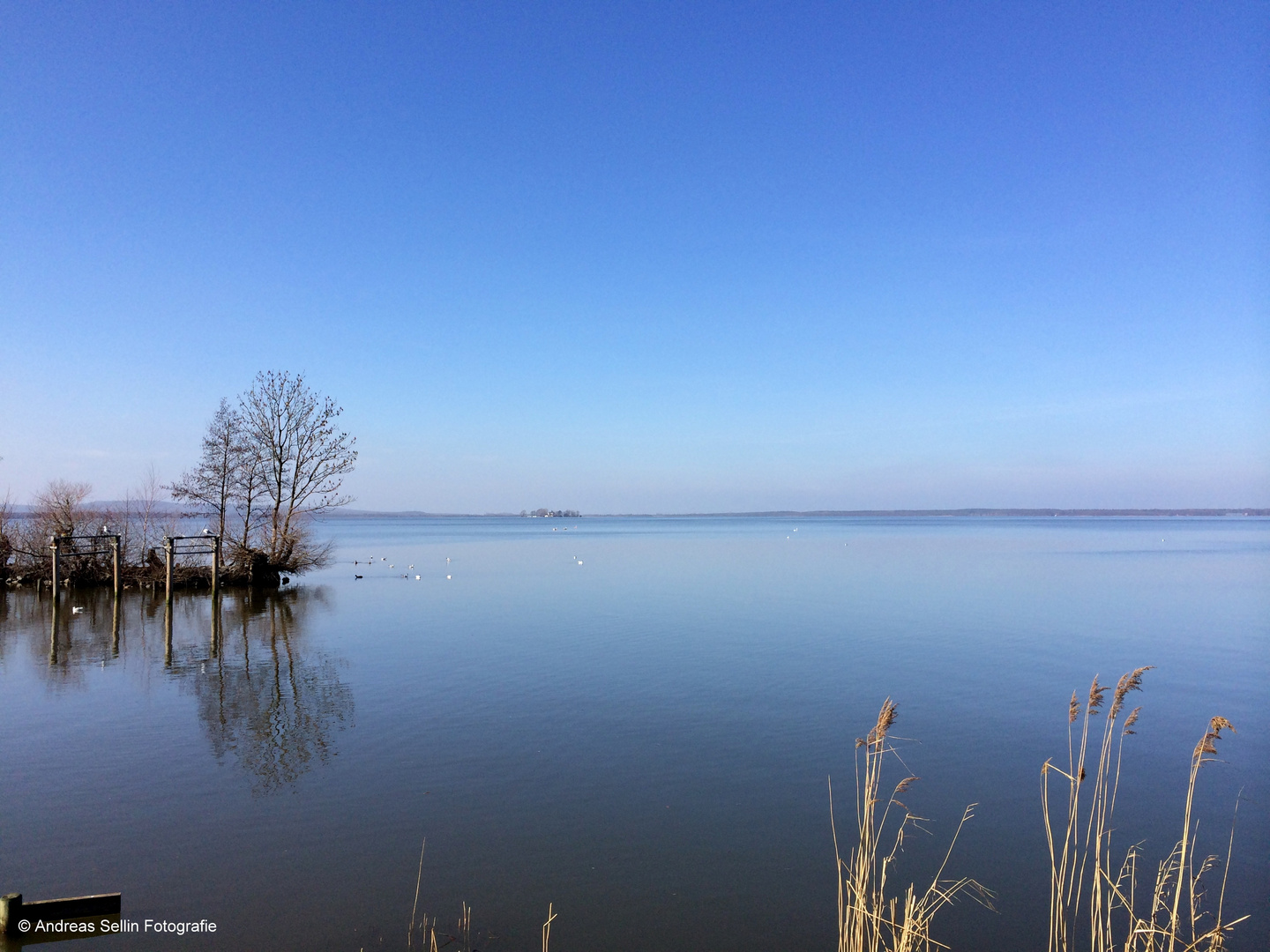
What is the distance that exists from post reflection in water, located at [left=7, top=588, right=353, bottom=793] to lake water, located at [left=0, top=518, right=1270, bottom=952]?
0.09 meters

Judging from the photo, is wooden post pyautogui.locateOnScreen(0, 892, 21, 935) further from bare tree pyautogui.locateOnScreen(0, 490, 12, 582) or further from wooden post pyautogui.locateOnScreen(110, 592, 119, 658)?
bare tree pyautogui.locateOnScreen(0, 490, 12, 582)

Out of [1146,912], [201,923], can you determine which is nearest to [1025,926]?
[1146,912]

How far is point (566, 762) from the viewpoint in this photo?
30.6ft

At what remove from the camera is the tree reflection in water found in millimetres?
9328

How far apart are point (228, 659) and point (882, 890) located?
14.0 meters

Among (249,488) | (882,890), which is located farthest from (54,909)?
(249,488)

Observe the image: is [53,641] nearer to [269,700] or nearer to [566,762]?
[269,700]

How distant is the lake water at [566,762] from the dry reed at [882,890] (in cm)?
18

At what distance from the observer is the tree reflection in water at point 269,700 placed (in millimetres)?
9328

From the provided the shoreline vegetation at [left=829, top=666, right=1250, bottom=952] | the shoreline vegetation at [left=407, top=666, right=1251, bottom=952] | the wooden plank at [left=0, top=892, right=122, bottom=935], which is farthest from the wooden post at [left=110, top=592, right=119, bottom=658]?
the shoreline vegetation at [left=829, top=666, right=1250, bottom=952]

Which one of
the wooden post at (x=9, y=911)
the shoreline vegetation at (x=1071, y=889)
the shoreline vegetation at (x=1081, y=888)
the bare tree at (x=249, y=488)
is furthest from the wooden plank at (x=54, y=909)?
the bare tree at (x=249, y=488)

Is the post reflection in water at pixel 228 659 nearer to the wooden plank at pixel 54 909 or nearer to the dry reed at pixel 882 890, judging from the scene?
the wooden plank at pixel 54 909

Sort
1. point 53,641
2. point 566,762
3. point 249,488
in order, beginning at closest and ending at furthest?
point 566,762
point 53,641
point 249,488

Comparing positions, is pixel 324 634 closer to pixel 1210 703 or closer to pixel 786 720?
pixel 786 720
